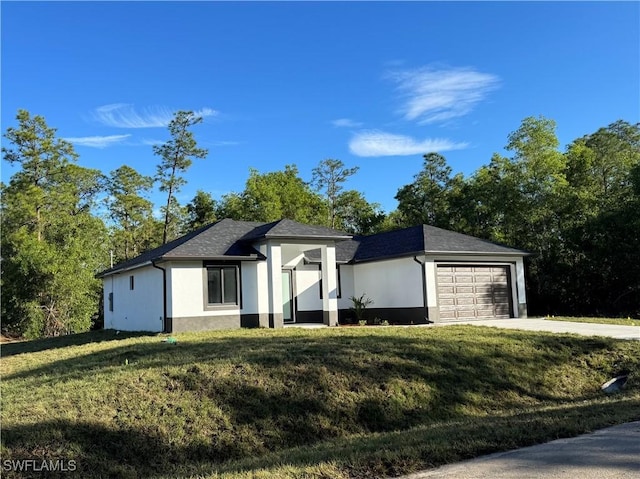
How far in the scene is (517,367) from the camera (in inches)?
440

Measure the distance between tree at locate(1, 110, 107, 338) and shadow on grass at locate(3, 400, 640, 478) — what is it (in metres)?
25.5

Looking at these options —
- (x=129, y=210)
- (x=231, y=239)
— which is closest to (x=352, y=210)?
(x=129, y=210)

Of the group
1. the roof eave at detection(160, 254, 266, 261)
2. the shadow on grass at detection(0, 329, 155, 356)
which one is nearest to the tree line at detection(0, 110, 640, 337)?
the shadow on grass at detection(0, 329, 155, 356)

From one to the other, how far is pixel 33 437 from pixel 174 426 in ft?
5.94

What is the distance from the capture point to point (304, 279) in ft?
66.2

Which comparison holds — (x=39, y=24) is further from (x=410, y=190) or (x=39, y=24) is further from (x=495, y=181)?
(x=410, y=190)

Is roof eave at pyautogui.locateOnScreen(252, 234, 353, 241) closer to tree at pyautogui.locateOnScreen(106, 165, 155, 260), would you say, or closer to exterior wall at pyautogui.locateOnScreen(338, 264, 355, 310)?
exterior wall at pyautogui.locateOnScreen(338, 264, 355, 310)

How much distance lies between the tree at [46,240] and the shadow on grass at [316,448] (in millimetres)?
25490

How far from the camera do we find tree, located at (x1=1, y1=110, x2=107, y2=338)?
1179 inches

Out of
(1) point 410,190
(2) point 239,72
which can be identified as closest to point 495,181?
(1) point 410,190

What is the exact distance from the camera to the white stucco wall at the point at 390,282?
19.3 m

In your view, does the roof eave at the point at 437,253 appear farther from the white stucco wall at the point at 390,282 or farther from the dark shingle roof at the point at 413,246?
the white stucco wall at the point at 390,282

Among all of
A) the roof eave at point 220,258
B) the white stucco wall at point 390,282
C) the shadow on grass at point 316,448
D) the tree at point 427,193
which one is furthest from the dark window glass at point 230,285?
the tree at point 427,193

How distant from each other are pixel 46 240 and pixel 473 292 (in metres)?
27.2
